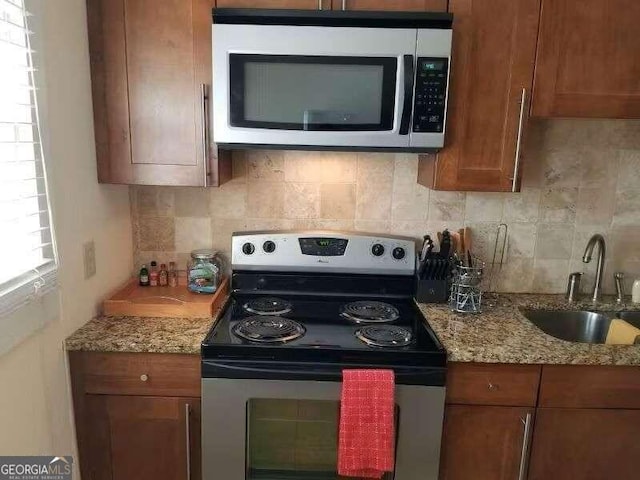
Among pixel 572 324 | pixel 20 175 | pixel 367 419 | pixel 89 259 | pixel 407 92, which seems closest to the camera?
pixel 20 175

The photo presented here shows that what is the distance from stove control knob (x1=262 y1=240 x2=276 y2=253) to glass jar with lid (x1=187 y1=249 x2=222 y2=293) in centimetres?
21

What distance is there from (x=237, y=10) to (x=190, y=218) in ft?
2.81

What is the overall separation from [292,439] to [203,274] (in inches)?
27.4

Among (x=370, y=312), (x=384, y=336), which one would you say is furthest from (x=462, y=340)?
(x=370, y=312)

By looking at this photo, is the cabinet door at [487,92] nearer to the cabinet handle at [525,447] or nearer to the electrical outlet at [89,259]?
the cabinet handle at [525,447]

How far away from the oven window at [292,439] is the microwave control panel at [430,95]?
944mm

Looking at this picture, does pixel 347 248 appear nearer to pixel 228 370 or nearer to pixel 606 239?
pixel 228 370

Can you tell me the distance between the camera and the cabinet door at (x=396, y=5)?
4.98ft

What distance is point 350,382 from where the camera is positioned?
55.2 inches

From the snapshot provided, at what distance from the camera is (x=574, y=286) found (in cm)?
196

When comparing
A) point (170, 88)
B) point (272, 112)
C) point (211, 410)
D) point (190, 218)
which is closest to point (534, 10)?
point (272, 112)

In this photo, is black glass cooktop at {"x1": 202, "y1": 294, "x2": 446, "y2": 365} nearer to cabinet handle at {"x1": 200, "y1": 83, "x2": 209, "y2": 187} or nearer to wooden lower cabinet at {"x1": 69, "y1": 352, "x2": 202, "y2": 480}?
wooden lower cabinet at {"x1": 69, "y1": 352, "x2": 202, "y2": 480}

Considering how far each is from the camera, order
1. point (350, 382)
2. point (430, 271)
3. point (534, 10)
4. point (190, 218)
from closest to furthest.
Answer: point (350, 382) < point (534, 10) < point (430, 271) < point (190, 218)

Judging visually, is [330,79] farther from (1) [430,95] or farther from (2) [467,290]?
(2) [467,290]
